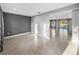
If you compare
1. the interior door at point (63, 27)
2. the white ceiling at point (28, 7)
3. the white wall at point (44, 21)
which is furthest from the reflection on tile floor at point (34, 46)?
the white ceiling at point (28, 7)

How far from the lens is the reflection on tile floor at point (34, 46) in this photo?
1949mm

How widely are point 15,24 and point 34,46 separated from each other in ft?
2.37

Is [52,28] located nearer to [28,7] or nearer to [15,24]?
[28,7]

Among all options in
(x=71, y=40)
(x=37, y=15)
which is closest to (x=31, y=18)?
(x=37, y=15)

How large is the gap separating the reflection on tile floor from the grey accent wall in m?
0.17

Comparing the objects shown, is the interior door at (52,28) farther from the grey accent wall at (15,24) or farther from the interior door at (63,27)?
the grey accent wall at (15,24)

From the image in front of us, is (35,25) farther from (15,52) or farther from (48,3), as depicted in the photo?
(15,52)

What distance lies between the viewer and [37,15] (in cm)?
223

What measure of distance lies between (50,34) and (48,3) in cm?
77

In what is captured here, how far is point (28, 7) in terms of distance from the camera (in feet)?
6.64

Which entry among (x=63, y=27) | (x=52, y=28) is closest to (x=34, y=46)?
(x=52, y=28)

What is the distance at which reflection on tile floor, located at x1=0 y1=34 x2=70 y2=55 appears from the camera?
6.40 ft

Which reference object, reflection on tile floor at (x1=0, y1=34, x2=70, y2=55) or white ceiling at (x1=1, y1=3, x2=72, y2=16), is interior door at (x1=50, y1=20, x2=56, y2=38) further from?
white ceiling at (x1=1, y1=3, x2=72, y2=16)
